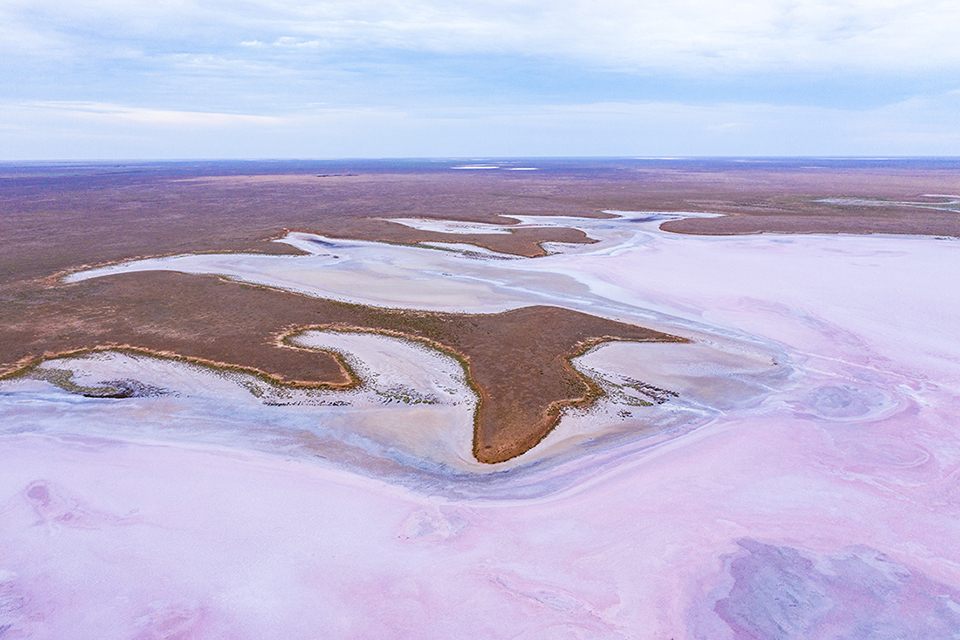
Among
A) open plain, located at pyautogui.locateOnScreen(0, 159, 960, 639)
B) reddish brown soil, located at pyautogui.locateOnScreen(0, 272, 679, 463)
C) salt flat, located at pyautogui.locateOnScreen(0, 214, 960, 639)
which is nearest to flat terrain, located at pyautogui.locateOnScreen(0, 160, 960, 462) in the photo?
reddish brown soil, located at pyautogui.locateOnScreen(0, 272, 679, 463)

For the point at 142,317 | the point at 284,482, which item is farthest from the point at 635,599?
the point at 142,317

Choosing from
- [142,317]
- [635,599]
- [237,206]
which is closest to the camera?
[635,599]

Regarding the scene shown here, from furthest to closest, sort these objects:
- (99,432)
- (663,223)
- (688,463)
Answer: (663,223)
(99,432)
(688,463)

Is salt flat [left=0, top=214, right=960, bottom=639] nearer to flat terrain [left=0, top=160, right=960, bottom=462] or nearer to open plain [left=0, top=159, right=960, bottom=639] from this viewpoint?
open plain [left=0, top=159, right=960, bottom=639]

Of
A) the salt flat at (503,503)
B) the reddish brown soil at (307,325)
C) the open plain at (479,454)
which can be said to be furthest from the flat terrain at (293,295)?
the salt flat at (503,503)

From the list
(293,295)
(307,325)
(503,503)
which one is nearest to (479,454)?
(503,503)

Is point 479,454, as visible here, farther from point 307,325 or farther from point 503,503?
point 307,325

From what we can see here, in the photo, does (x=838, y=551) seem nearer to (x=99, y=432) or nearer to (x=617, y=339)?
(x=617, y=339)

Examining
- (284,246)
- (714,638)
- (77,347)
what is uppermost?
(284,246)
